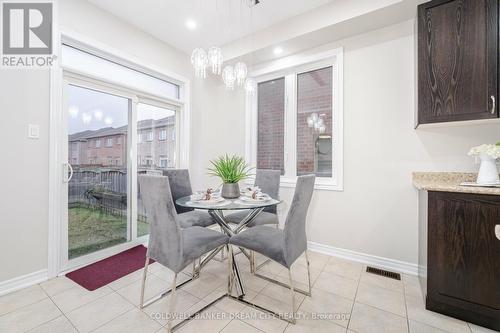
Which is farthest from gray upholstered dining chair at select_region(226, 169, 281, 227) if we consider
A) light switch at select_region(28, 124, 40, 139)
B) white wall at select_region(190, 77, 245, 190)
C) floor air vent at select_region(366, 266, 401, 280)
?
light switch at select_region(28, 124, 40, 139)

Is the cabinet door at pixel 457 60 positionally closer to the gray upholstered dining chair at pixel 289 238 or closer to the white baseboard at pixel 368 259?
the gray upholstered dining chair at pixel 289 238

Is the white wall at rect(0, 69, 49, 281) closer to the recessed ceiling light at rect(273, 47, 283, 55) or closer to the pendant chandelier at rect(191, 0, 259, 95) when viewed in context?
the pendant chandelier at rect(191, 0, 259, 95)

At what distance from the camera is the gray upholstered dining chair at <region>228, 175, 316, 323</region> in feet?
5.15

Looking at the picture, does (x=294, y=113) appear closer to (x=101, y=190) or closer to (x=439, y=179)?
(x=439, y=179)

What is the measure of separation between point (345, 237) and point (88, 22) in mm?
3701

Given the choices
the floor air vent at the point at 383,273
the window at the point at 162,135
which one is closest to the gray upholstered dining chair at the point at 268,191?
the floor air vent at the point at 383,273

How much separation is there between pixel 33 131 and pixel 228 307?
2.31m

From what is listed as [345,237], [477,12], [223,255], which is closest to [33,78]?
[223,255]

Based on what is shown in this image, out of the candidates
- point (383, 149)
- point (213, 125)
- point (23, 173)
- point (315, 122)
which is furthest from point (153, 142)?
point (383, 149)

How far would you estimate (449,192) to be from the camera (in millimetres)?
1595

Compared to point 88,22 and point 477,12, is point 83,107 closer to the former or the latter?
point 88,22

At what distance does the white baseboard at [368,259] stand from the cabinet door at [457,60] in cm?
146

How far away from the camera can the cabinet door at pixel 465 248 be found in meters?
1.48

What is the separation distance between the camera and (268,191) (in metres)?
2.80
